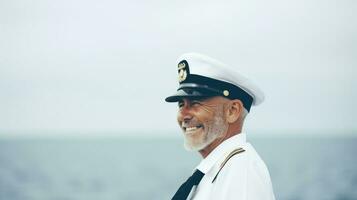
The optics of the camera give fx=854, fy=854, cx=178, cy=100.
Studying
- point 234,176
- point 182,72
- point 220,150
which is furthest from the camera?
point 182,72

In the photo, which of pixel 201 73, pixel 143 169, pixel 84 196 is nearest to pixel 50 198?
pixel 84 196

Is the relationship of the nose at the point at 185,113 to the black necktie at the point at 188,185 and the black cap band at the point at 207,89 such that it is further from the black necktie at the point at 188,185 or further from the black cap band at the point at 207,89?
the black necktie at the point at 188,185

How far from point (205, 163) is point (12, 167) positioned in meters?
39.9

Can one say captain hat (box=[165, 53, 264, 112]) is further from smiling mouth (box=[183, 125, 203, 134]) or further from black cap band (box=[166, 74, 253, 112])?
smiling mouth (box=[183, 125, 203, 134])

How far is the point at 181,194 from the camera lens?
3574mm

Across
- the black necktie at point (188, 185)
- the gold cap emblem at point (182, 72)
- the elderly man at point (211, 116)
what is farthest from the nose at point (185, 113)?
the black necktie at point (188, 185)

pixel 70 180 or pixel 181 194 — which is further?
pixel 70 180

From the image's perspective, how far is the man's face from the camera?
359 centimetres

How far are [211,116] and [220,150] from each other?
147mm

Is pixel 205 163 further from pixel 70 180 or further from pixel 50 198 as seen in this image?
pixel 70 180

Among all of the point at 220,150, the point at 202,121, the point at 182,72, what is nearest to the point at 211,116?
the point at 202,121

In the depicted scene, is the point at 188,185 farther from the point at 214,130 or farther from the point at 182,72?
the point at 182,72

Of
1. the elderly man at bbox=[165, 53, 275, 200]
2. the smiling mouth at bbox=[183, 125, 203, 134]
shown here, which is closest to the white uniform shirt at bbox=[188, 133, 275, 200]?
the elderly man at bbox=[165, 53, 275, 200]

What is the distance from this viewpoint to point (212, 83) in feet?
12.0
